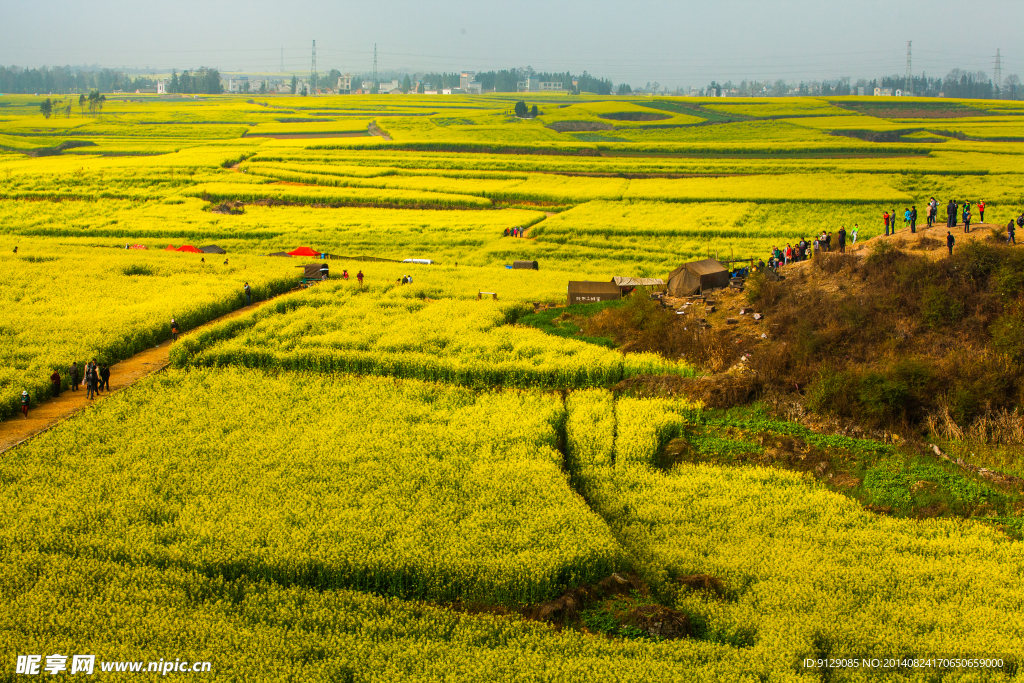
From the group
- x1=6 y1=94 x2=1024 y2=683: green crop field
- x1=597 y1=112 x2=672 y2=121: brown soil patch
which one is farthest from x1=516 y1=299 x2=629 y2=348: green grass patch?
x1=597 y1=112 x2=672 y2=121: brown soil patch

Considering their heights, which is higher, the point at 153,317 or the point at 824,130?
the point at 824,130

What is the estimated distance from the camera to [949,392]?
21.5 meters

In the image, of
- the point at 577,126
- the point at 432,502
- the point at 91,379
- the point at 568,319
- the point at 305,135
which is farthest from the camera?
the point at 577,126

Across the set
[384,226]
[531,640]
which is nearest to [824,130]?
[384,226]

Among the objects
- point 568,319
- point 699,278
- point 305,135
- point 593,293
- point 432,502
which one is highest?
point 305,135

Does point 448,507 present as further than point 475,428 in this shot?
No

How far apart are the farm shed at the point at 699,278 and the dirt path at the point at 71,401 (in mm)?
19819

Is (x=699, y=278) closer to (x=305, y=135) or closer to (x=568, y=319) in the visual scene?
(x=568, y=319)

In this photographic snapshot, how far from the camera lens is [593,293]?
3409cm

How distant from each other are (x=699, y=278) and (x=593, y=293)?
4604 mm

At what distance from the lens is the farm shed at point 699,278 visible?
32500 millimetres

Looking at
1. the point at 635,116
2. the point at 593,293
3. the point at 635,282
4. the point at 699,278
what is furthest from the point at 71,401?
the point at 635,116

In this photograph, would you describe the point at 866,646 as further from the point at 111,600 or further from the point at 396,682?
the point at 111,600

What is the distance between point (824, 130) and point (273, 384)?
10518 centimetres
